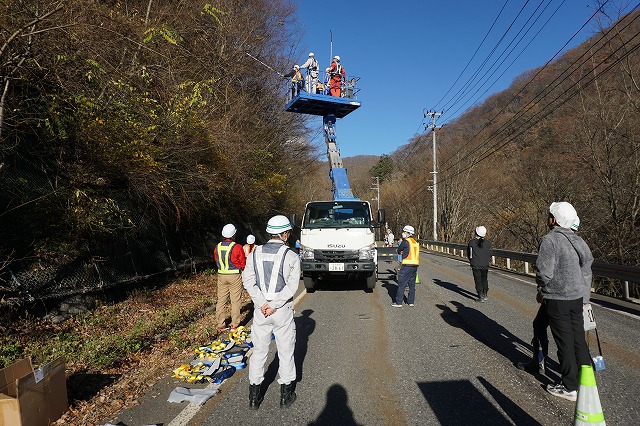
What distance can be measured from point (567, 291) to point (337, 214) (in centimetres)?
711

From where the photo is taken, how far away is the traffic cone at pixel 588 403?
2.27m

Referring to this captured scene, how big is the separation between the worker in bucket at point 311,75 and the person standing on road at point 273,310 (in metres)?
13.9

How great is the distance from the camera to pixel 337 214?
10531mm

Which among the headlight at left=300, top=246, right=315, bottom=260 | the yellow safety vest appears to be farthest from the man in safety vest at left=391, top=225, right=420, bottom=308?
the yellow safety vest

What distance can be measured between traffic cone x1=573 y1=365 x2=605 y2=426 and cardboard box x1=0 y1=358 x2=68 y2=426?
3.89m

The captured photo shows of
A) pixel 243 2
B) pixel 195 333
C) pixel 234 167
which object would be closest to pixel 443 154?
pixel 243 2

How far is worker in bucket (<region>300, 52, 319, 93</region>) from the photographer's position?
16.5 meters

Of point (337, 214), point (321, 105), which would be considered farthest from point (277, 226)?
point (321, 105)

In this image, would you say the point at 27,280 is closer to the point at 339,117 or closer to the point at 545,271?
the point at 545,271

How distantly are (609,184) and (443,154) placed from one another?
3422 centimetres

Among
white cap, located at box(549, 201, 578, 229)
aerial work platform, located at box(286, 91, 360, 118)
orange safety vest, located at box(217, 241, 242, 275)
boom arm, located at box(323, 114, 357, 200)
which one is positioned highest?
aerial work platform, located at box(286, 91, 360, 118)

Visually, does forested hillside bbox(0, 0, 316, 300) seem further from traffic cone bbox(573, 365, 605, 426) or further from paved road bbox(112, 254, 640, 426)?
traffic cone bbox(573, 365, 605, 426)

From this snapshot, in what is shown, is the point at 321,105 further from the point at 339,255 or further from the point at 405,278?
the point at 405,278

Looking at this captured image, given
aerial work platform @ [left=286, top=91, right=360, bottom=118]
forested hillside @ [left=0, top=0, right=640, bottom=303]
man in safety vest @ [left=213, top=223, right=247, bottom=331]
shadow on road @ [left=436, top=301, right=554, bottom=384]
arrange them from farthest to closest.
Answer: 1. aerial work platform @ [left=286, top=91, right=360, bottom=118]
2. man in safety vest @ [left=213, top=223, right=247, bottom=331]
3. forested hillside @ [left=0, top=0, right=640, bottom=303]
4. shadow on road @ [left=436, top=301, right=554, bottom=384]
